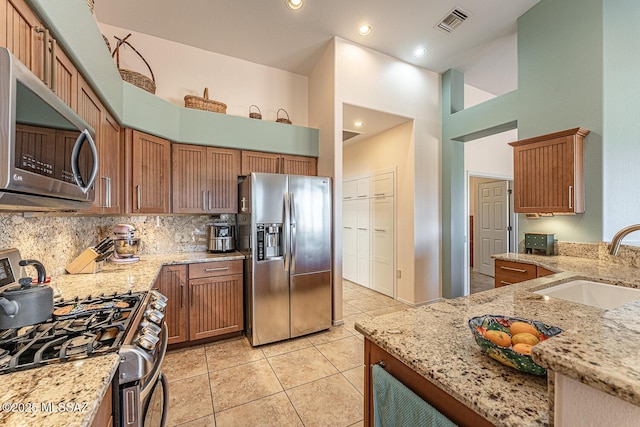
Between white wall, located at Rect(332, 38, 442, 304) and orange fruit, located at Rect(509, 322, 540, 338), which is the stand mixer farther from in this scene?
orange fruit, located at Rect(509, 322, 540, 338)

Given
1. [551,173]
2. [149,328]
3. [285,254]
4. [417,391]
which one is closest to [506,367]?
[417,391]

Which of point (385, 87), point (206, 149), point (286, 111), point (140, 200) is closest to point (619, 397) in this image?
point (140, 200)

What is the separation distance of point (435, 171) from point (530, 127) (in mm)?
1183

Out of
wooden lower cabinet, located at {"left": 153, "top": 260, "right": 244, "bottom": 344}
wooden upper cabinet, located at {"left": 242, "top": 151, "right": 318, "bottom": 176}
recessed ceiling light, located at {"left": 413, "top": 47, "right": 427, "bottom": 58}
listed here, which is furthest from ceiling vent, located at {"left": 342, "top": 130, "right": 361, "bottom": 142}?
wooden lower cabinet, located at {"left": 153, "top": 260, "right": 244, "bottom": 344}

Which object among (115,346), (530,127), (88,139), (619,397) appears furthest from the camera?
(530,127)

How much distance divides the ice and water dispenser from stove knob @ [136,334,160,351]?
164 centimetres

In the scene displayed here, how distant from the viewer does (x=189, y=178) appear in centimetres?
295

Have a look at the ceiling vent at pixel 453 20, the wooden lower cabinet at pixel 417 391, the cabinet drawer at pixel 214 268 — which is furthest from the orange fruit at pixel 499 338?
the ceiling vent at pixel 453 20

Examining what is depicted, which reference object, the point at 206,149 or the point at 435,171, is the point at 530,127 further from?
the point at 206,149

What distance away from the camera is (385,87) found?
3512 millimetres

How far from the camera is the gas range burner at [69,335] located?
2.80 feet

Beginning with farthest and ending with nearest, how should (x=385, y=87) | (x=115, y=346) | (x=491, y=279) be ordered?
(x=491, y=279), (x=385, y=87), (x=115, y=346)

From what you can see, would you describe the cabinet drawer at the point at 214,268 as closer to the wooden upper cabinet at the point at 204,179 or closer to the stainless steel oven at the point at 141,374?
the wooden upper cabinet at the point at 204,179

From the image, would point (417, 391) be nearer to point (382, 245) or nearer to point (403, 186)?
point (403, 186)
